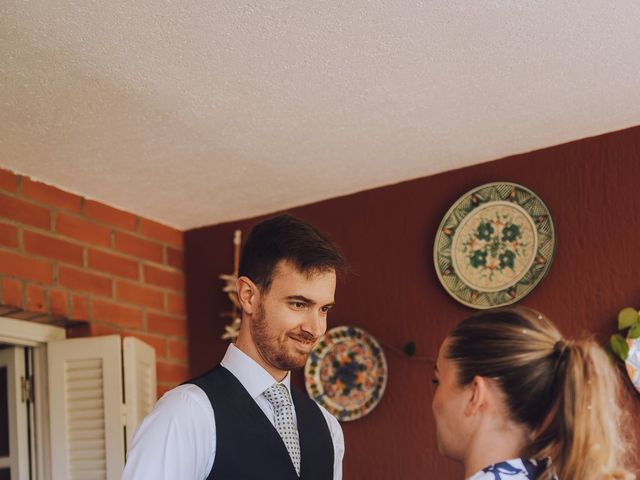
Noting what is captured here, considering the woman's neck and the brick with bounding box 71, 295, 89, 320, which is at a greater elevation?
the brick with bounding box 71, 295, 89, 320

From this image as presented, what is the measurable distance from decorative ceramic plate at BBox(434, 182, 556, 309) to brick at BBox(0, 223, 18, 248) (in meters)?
1.50

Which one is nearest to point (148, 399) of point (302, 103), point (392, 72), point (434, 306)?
point (434, 306)

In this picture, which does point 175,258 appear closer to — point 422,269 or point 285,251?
point 422,269

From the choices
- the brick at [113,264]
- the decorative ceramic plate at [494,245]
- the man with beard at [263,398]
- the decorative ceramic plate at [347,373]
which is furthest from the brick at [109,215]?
the man with beard at [263,398]

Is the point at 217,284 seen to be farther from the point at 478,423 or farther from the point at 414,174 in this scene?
the point at 478,423

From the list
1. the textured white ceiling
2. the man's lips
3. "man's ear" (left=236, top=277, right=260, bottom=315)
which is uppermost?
the textured white ceiling

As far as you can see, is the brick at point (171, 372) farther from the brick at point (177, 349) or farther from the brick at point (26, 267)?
the brick at point (26, 267)

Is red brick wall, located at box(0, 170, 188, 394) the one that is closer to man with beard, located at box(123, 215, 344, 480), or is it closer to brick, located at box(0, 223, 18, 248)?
brick, located at box(0, 223, 18, 248)

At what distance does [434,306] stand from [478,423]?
80.0 inches

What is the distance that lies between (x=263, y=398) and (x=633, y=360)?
1358 mm

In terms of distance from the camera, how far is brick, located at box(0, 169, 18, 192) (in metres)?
3.34

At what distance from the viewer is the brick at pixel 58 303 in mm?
3477

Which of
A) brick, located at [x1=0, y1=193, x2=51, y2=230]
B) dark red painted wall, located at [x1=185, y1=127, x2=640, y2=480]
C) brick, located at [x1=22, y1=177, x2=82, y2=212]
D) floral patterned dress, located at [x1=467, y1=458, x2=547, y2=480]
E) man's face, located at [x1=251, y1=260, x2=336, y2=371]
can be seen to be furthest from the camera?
brick, located at [x1=22, y1=177, x2=82, y2=212]

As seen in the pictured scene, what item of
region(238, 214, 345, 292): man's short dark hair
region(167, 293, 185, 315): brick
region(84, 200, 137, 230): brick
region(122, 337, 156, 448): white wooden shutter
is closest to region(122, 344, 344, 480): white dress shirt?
region(238, 214, 345, 292): man's short dark hair
